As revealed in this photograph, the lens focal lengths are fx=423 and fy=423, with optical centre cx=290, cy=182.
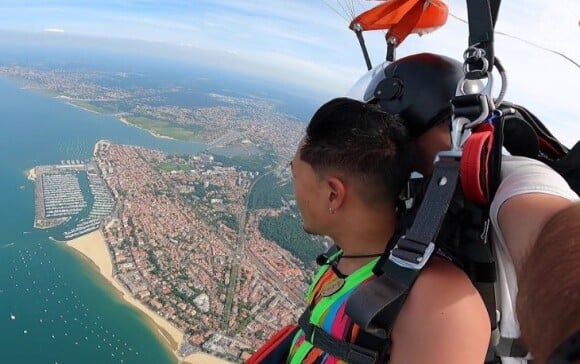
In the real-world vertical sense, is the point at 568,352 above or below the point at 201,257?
above

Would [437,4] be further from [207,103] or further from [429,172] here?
[207,103]

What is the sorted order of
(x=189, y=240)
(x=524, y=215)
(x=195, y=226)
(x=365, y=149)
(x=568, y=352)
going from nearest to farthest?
(x=568, y=352), (x=524, y=215), (x=365, y=149), (x=189, y=240), (x=195, y=226)

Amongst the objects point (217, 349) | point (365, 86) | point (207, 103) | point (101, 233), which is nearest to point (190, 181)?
point (101, 233)

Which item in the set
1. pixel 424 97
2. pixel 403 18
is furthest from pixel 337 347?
pixel 403 18

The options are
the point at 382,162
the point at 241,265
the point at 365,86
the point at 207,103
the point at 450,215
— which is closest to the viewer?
the point at 450,215

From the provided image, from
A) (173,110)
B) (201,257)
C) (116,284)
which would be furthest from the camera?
(173,110)

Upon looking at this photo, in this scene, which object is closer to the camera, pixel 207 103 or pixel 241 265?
pixel 241 265

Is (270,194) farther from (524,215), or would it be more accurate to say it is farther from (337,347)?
(524,215)
